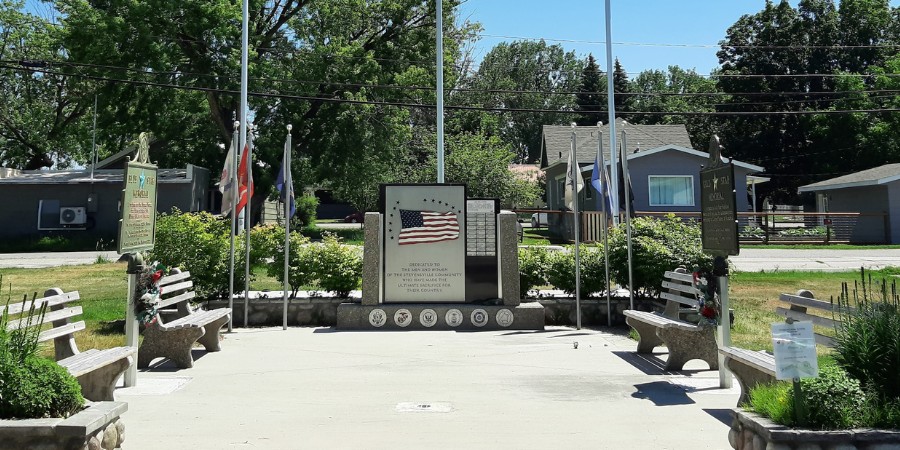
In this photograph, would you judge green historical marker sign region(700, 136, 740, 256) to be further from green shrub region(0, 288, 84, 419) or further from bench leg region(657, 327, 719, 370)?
green shrub region(0, 288, 84, 419)

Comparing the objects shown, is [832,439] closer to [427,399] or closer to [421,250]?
[427,399]

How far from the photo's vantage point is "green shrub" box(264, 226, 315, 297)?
1232 centimetres

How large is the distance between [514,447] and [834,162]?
53.1 metres

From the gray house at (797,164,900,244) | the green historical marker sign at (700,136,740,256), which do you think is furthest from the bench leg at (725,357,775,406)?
the gray house at (797,164,900,244)

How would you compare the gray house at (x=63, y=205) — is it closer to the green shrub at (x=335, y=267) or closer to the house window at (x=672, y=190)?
the green shrub at (x=335, y=267)

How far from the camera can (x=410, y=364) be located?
8.57m

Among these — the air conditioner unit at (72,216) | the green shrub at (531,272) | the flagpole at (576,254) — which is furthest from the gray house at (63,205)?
the flagpole at (576,254)

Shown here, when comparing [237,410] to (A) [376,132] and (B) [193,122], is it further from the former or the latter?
(B) [193,122]

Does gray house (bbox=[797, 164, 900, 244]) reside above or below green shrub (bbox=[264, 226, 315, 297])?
above

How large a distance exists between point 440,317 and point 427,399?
503 centimetres

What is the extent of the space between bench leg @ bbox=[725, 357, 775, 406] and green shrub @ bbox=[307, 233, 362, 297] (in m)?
7.27

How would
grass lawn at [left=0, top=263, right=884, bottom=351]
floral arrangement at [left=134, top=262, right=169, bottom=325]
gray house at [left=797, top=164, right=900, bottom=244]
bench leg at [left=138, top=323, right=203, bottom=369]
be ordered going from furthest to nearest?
gray house at [left=797, top=164, right=900, bottom=244] → grass lawn at [left=0, top=263, right=884, bottom=351] → bench leg at [left=138, top=323, right=203, bottom=369] → floral arrangement at [left=134, top=262, right=169, bottom=325]

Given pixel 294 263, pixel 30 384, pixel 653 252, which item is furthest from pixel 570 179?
pixel 30 384

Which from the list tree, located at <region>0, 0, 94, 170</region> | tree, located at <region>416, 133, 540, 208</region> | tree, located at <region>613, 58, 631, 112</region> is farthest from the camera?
tree, located at <region>613, 58, 631, 112</region>
